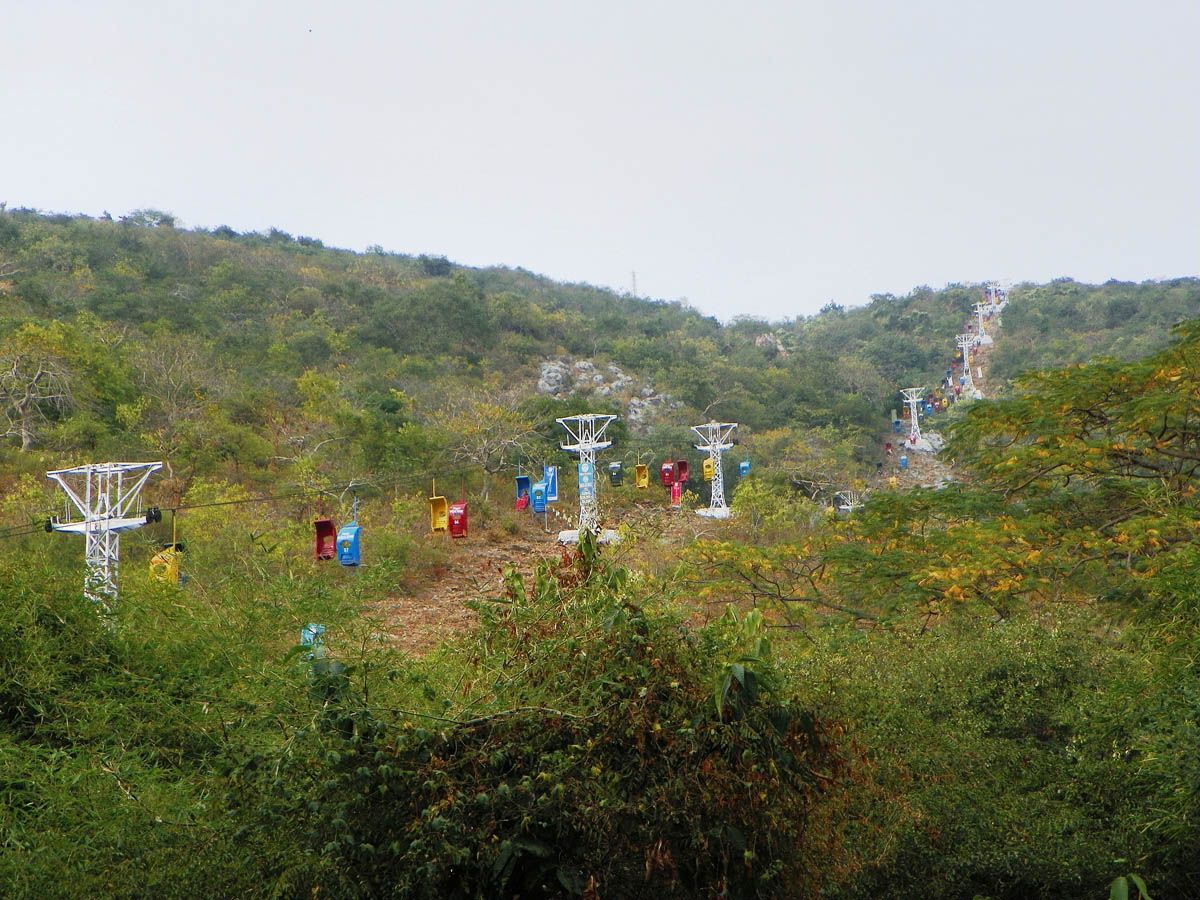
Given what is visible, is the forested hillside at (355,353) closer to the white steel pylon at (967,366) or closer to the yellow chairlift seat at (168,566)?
the white steel pylon at (967,366)

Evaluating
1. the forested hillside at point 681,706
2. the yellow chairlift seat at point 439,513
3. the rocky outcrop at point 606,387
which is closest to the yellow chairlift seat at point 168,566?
the forested hillside at point 681,706

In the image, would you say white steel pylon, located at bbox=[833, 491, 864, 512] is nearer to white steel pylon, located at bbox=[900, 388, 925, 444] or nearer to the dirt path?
the dirt path

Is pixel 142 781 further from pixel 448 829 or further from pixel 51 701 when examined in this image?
pixel 448 829

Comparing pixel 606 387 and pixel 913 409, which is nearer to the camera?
pixel 913 409

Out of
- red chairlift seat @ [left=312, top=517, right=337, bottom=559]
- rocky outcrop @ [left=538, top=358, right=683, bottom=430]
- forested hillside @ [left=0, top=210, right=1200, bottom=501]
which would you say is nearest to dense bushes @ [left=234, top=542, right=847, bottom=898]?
red chairlift seat @ [left=312, top=517, right=337, bottom=559]

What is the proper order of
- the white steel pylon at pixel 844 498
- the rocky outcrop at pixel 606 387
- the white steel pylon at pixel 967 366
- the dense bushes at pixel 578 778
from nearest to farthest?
the dense bushes at pixel 578 778 → the white steel pylon at pixel 844 498 → the rocky outcrop at pixel 606 387 → the white steel pylon at pixel 967 366

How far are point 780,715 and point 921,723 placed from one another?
1857mm

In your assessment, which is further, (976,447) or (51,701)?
(976,447)

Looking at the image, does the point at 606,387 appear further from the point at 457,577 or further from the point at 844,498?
the point at 457,577

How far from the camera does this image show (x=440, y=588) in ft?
44.2

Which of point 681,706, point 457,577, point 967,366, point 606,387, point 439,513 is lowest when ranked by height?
point 457,577

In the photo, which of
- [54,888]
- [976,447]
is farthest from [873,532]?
[54,888]

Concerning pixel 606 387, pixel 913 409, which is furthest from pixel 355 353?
pixel 913 409

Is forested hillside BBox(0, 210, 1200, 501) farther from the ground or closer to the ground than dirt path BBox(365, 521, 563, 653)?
farther from the ground
